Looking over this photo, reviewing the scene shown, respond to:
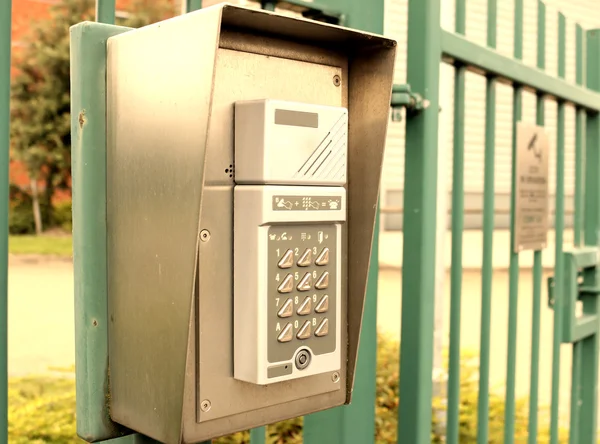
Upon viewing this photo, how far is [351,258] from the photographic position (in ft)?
4.22

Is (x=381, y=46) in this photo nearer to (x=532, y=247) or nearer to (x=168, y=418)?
(x=168, y=418)

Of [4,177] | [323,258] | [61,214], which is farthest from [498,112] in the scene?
[4,177]

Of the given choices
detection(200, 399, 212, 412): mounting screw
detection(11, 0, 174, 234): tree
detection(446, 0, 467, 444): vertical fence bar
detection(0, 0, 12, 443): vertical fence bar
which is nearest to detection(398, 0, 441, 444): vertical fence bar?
detection(446, 0, 467, 444): vertical fence bar

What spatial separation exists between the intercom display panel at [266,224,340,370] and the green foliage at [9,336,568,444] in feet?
5.78

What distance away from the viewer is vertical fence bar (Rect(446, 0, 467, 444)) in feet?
6.08

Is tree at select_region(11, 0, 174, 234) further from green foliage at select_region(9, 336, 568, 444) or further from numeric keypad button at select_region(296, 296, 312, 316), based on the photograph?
numeric keypad button at select_region(296, 296, 312, 316)

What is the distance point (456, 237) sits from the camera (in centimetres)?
185

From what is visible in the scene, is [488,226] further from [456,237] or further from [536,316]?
[536,316]

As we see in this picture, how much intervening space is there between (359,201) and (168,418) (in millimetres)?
506

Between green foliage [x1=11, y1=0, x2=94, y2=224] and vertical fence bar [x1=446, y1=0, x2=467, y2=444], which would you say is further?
green foliage [x1=11, y1=0, x2=94, y2=224]

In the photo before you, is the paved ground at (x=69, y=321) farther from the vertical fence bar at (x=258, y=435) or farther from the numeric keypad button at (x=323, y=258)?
the numeric keypad button at (x=323, y=258)

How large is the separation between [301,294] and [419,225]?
0.59 meters

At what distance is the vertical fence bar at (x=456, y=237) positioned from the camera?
185 centimetres

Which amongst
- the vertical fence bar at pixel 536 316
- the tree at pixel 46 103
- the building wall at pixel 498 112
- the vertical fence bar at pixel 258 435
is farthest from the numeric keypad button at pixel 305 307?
the tree at pixel 46 103
